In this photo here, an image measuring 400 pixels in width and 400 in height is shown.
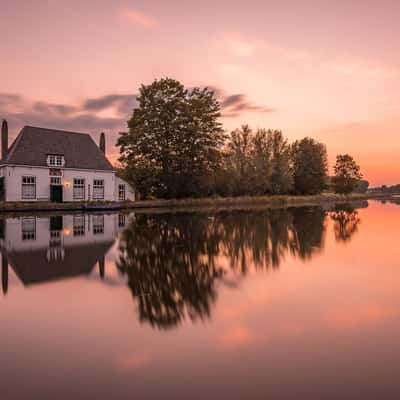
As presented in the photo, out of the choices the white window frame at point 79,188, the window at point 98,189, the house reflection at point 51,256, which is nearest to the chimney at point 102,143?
the window at point 98,189

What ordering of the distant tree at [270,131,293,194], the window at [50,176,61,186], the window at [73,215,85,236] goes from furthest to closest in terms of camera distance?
the distant tree at [270,131,293,194], the window at [50,176,61,186], the window at [73,215,85,236]

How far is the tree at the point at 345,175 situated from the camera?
312 feet

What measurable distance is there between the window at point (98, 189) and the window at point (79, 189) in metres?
1.63

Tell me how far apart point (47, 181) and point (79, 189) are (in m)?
4.25

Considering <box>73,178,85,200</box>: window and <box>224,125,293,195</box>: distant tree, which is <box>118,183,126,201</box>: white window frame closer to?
<box>73,178,85,200</box>: window

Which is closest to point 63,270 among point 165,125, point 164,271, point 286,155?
point 164,271

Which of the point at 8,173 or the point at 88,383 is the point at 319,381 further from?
the point at 8,173

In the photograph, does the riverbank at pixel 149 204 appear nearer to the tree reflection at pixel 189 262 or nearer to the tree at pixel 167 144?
the tree at pixel 167 144

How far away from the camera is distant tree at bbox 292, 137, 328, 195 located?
80625mm

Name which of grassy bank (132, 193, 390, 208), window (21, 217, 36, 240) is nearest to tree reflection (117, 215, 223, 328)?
window (21, 217, 36, 240)

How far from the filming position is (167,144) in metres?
50.3

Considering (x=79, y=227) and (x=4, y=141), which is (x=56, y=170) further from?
A: (x=79, y=227)

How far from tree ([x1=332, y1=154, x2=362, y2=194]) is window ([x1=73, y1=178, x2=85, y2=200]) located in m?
72.1

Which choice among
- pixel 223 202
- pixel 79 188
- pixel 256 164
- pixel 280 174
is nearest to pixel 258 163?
pixel 256 164
